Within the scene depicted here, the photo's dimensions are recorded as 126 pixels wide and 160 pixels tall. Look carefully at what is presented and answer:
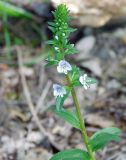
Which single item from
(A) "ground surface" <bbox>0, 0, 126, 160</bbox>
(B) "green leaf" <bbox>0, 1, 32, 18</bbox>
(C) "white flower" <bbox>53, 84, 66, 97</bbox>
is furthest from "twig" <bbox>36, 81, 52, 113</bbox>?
(C) "white flower" <bbox>53, 84, 66, 97</bbox>

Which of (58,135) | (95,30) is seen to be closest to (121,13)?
(95,30)

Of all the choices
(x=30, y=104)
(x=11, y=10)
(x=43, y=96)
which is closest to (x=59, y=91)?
(x=30, y=104)

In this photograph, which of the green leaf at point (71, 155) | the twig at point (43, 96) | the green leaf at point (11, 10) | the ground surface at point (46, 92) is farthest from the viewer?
the green leaf at point (11, 10)

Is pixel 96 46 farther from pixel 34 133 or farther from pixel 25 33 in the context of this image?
pixel 34 133

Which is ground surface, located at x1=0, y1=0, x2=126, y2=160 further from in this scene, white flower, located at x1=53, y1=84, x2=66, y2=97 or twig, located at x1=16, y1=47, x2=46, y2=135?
white flower, located at x1=53, y1=84, x2=66, y2=97

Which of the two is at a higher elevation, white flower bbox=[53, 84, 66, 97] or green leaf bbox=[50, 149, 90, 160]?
white flower bbox=[53, 84, 66, 97]

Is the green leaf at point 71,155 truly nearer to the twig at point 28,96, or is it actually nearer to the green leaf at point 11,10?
the twig at point 28,96

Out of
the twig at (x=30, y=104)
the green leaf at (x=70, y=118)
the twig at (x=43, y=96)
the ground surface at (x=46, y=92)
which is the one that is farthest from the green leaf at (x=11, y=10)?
the green leaf at (x=70, y=118)

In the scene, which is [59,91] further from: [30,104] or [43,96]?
[43,96]
